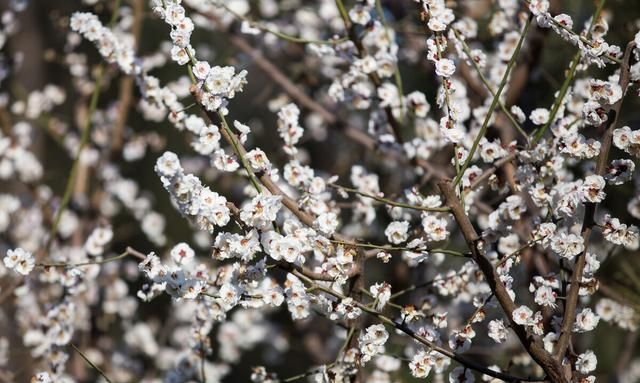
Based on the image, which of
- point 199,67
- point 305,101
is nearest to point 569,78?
point 199,67

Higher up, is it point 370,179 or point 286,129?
point 370,179

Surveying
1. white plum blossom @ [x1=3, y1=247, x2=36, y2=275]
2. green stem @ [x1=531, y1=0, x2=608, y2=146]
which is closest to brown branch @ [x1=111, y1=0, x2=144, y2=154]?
white plum blossom @ [x1=3, y1=247, x2=36, y2=275]

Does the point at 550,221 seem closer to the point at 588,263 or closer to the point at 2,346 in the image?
the point at 588,263

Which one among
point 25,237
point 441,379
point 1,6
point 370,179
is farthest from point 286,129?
point 1,6

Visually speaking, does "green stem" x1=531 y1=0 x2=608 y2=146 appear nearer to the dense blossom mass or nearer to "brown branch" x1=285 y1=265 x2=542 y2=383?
the dense blossom mass

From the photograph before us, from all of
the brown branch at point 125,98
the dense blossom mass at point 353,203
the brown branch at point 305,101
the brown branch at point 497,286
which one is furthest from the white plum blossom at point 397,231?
the brown branch at point 125,98

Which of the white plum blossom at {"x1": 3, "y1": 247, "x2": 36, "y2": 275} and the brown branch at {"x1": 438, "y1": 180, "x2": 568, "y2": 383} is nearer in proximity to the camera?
the brown branch at {"x1": 438, "y1": 180, "x2": 568, "y2": 383}

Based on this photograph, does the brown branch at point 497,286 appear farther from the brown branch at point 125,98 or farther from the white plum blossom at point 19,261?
the brown branch at point 125,98
